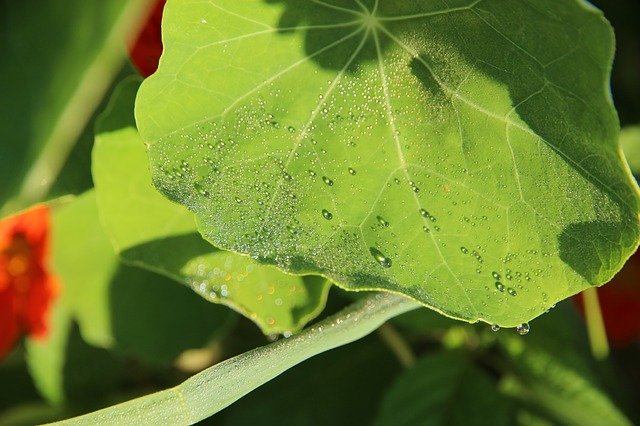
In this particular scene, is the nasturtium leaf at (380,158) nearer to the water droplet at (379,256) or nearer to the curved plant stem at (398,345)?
the water droplet at (379,256)

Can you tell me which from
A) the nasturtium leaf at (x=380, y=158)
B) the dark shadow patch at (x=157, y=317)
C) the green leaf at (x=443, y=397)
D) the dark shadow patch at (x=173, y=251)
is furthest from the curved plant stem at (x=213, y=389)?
the green leaf at (x=443, y=397)

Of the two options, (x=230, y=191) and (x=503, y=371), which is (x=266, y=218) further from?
(x=503, y=371)

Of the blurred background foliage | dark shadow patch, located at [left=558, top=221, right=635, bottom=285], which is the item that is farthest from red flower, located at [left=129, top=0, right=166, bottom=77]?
dark shadow patch, located at [left=558, top=221, right=635, bottom=285]

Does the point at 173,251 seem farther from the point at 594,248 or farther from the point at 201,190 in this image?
the point at 594,248

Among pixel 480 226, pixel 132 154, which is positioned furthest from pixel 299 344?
pixel 132 154

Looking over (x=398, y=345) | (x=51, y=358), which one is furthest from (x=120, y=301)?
(x=398, y=345)

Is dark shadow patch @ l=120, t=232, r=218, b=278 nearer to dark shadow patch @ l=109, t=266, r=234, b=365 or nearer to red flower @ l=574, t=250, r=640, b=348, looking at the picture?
dark shadow patch @ l=109, t=266, r=234, b=365

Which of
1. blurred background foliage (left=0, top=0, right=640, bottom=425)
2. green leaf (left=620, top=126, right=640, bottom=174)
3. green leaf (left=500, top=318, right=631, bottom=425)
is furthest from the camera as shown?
green leaf (left=500, top=318, right=631, bottom=425)
